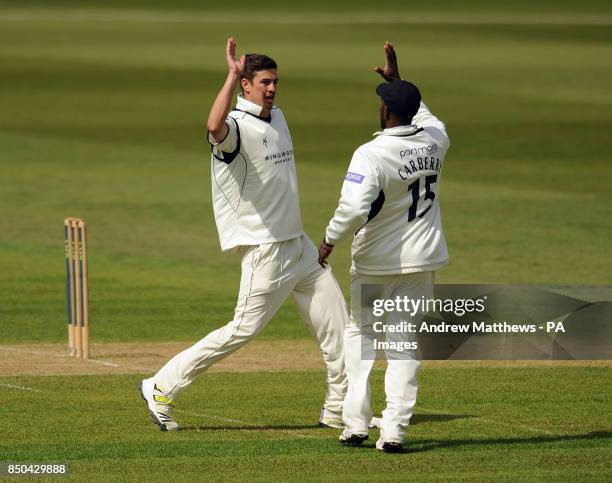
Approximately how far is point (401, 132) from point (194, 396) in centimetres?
315

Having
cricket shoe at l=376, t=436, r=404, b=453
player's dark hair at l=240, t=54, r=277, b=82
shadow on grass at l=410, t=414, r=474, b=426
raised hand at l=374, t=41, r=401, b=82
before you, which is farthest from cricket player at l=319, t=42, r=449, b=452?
shadow on grass at l=410, t=414, r=474, b=426

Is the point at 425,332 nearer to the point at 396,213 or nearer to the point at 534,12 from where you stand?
the point at 396,213

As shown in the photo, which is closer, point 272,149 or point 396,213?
point 396,213

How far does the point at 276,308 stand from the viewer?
8.82 metres

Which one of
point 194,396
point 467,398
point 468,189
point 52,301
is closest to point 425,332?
point 467,398

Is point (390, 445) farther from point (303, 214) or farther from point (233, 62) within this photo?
point (303, 214)

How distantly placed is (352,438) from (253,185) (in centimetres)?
168

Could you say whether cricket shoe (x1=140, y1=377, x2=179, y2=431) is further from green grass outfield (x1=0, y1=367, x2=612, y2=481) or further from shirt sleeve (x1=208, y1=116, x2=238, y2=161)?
shirt sleeve (x1=208, y1=116, x2=238, y2=161)

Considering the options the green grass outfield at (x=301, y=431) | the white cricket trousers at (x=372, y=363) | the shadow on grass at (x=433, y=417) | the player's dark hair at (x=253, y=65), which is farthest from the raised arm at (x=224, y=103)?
the shadow on grass at (x=433, y=417)

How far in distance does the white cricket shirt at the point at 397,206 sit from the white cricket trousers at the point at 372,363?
0.35 ft

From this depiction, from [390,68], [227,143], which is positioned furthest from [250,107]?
[390,68]

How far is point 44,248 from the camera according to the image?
1941cm

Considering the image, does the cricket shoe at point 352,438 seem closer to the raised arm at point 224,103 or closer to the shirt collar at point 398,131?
the shirt collar at point 398,131

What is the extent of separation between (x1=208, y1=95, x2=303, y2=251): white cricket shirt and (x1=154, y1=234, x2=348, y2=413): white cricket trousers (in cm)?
12
